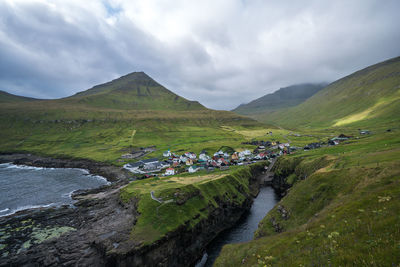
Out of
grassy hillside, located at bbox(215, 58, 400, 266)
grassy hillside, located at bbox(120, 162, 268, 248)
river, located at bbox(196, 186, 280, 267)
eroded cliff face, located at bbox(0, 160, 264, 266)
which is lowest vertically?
river, located at bbox(196, 186, 280, 267)

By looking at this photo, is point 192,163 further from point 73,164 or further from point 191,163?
point 73,164

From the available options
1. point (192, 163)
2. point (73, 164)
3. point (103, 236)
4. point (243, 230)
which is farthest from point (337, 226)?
point (73, 164)

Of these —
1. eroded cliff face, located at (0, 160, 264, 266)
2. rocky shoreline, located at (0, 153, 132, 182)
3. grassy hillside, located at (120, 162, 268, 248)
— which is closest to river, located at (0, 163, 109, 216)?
rocky shoreline, located at (0, 153, 132, 182)

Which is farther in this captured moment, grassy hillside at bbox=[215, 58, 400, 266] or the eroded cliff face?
the eroded cliff face

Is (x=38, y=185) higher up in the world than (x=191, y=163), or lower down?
lower down

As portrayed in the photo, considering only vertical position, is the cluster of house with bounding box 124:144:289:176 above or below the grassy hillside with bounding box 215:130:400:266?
below

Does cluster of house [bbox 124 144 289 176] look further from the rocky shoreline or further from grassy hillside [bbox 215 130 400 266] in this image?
grassy hillside [bbox 215 130 400 266]

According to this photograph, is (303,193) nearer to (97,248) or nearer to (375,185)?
(375,185)
